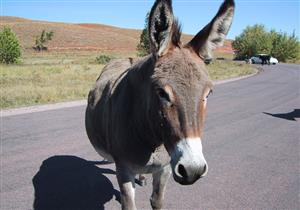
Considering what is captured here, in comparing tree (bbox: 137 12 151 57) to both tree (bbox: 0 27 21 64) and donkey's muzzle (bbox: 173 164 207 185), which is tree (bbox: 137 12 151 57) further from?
tree (bbox: 0 27 21 64)

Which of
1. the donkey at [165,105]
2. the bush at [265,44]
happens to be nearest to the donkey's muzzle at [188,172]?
the donkey at [165,105]

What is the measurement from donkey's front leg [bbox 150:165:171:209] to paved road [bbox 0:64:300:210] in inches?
31.0

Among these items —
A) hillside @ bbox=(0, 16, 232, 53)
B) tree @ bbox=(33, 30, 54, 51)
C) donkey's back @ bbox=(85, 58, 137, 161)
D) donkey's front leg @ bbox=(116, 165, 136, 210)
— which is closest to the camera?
donkey's front leg @ bbox=(116, 165, 136, 210)

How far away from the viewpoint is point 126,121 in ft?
10.3

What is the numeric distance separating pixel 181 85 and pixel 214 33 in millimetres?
543

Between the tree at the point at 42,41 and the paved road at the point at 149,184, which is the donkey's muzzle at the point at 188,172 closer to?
the paved road at the point at 149,184

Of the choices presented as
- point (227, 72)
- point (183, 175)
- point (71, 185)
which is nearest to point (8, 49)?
point (227, 72)

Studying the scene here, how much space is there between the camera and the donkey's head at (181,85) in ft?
7.30

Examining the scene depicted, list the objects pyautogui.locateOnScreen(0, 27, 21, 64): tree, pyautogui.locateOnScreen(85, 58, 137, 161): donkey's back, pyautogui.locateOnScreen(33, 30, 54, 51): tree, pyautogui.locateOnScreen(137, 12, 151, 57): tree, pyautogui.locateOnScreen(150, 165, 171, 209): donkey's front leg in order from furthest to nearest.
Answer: pyautogui.locateOnScreen(33, 30, 54, 51): tree
pyautogui.locateOnScreen(0, 27, 21, 64): tree
pyautogui.locateOnScreen(85, 58, 137, 161): donkey's back
pyautogui.locateOnScreen(150, 165, 171, 209): donkey's front leg
pyautogui.locateOnScreen(137, 12, 151, 57): tree

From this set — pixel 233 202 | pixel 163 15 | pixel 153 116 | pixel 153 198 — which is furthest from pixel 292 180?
pixel 163 15

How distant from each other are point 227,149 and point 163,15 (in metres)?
5.42

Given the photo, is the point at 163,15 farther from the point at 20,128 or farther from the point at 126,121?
the point at 20,128

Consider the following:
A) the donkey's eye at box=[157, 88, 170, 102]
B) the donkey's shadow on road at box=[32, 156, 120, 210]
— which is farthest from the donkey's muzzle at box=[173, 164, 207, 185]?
the donkey's shadow on road at box=[32, 156, 120, 210]

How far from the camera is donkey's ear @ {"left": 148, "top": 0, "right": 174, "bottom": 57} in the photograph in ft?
7.60
